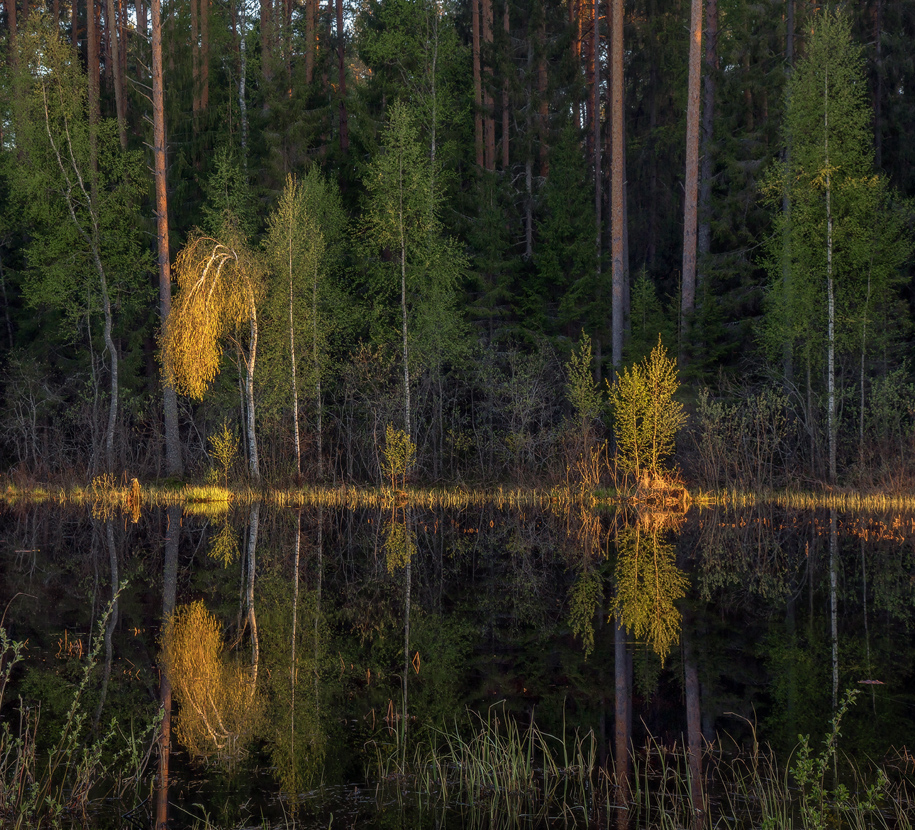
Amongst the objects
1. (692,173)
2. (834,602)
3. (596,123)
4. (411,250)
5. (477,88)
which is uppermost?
(477,88)

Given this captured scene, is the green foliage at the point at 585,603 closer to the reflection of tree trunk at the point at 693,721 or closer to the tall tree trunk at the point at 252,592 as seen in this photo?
the reflection of tree trunk at the point at 693,721

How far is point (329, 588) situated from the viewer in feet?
38.3

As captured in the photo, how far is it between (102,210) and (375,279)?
25.4 ft

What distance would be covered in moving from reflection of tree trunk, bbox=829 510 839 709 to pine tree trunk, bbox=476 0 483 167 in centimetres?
1738

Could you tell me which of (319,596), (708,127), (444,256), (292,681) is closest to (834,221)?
(708,127)

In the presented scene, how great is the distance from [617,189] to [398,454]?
31.4 feet

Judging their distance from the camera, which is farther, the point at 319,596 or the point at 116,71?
the point at 116,71

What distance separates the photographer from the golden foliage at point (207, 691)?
620cm

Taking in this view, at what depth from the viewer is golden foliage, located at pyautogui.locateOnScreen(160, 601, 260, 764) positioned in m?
6.20

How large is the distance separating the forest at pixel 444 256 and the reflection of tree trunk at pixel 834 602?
4687 mm

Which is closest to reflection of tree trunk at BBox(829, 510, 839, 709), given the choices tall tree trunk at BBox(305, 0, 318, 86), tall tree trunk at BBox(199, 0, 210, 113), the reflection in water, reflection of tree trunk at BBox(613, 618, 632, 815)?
the reflection in water

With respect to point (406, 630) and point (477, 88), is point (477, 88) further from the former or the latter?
point (406, 630)

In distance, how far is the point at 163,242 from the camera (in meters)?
24.4

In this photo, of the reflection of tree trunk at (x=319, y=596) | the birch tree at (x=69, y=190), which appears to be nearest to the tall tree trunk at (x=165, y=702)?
the reflection of tree trunk at (x=319, y=596)
